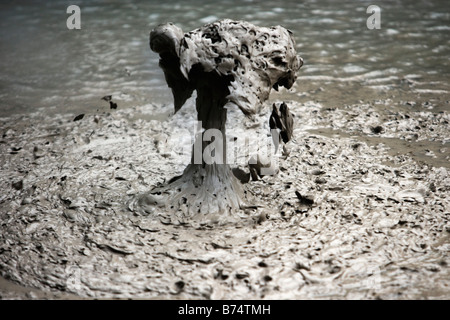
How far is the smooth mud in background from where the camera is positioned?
1738 millimetres

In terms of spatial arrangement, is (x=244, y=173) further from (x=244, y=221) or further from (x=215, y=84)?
(x=215, y=84)

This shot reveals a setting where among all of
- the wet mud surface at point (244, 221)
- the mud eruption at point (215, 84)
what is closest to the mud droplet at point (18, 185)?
the wet mud surface at point (244, 221)

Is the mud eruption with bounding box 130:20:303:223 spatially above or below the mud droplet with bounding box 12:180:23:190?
above

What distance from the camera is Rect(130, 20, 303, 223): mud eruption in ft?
5.83

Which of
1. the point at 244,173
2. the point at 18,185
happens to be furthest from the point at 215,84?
the point at 18,185

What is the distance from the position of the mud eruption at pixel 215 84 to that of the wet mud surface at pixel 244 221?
0.09 metres

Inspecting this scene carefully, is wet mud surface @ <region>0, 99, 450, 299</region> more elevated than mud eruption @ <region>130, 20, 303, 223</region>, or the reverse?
mud eruption @ <region>130, 20, 303, 223</region>

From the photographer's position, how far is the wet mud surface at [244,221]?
1709 mm

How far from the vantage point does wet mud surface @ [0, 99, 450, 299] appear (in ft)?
5.61

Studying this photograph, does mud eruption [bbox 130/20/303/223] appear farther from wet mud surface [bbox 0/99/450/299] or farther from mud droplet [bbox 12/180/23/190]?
mud droplet [bbox 12/180/23/190]

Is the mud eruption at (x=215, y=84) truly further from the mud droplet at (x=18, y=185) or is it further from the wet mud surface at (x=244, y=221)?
the mud droplet at (x=18, y=185)

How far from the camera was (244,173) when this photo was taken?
2250 mm

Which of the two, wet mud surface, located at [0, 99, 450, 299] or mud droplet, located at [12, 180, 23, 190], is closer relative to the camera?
wet mud surface, located at [0, 99, 450, 299]

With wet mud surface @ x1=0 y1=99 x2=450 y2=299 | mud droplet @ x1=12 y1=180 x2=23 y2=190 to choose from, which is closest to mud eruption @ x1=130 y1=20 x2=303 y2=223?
wet mud surface @ x1=0 y1=99 x2=450 y2=299
